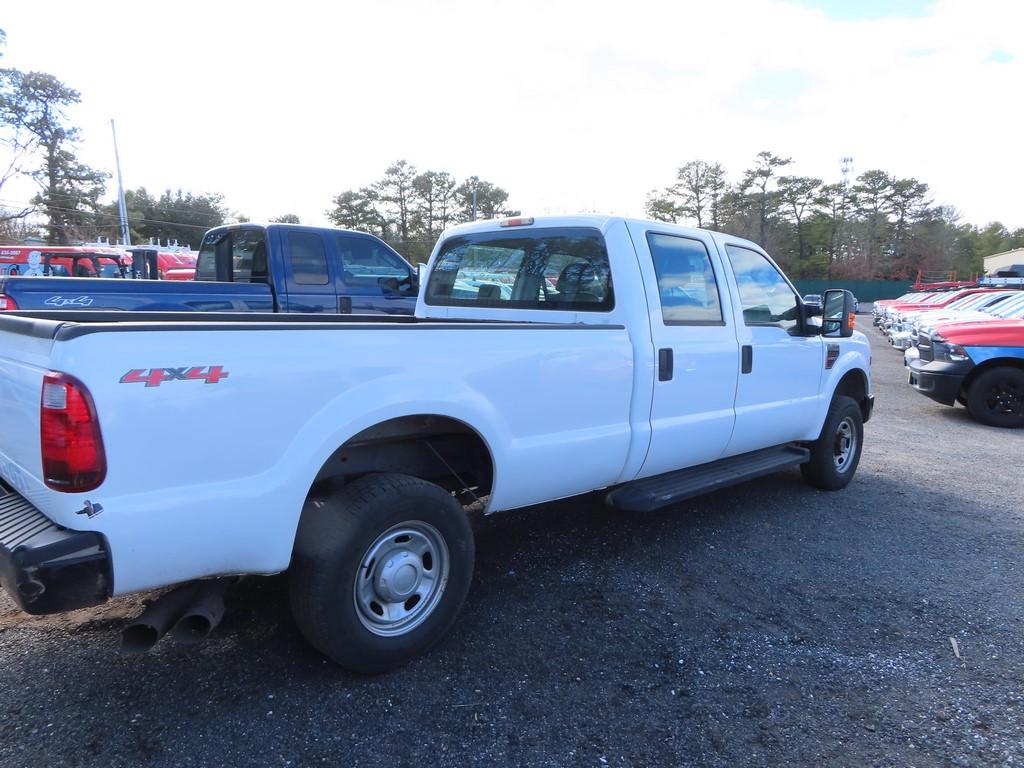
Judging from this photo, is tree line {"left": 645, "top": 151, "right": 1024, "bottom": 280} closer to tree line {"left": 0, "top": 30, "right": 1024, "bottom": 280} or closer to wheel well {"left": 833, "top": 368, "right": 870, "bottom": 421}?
tree line {"left": 0, "top": 30, "right": 1024, "bottom": 280}

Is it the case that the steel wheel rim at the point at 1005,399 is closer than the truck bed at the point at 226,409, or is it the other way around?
the truck bed at the point at 226,409

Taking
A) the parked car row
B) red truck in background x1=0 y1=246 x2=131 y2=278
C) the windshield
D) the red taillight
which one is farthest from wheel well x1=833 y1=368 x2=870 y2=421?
red truck in background x1=0 y1=246 x2=131 y2=278

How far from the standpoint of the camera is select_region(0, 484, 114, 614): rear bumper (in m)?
2.04

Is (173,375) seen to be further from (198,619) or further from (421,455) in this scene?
(421,455)

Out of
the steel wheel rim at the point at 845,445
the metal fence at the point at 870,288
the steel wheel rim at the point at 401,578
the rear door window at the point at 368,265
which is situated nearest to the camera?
the steel wheel rim at the point at 401,578

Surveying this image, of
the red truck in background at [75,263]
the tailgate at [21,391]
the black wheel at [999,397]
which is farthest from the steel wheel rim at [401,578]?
the red truck in background at [75,263]

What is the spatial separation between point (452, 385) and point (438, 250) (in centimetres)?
230

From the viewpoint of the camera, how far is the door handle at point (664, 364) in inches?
150

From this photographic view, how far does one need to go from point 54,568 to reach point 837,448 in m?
5.44

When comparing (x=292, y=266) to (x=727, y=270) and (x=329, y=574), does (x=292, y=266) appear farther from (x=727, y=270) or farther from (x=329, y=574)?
(x=329, y=574)

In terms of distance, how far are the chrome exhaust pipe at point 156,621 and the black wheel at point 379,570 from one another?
384 millimetres

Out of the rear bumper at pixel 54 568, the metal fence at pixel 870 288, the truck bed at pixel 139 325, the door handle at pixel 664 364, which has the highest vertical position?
the truck bed at pixel 139 325

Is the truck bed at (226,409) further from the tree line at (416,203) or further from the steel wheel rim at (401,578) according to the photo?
the tree line at (416,203)

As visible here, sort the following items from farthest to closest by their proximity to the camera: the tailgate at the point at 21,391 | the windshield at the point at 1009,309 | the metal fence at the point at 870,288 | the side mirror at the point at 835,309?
1. the metal fence at the point at 870,288
2. the windshield at the point at 1009,309
3. the side mirror at the point at 835,309
4. the tailgate at the point at 21,391
